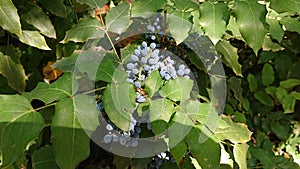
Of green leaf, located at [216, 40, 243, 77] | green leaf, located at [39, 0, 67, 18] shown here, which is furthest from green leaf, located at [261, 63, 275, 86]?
green leaf, located at [39, 0, 67, 18]

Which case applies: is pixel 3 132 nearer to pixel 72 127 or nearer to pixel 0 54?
pixel 72 127

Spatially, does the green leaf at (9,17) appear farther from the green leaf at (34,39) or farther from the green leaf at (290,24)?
the green leaf at (290,24)

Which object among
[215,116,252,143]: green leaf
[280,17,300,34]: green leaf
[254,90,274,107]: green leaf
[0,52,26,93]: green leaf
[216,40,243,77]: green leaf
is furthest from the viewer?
[254,90,274,107]: green leaf

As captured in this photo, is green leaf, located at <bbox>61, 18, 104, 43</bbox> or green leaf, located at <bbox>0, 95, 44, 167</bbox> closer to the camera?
green leaf, located at <bbox>0, 95, 44, 167</bbox>

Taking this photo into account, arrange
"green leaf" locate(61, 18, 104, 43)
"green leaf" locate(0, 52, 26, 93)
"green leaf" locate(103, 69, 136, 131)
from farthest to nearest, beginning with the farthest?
"green leaf" locate(0, 52, 26, 93)
"green leaf" locate(61, 18, 104, 43)
"green leaf" locate(103, 69, 136, 131)

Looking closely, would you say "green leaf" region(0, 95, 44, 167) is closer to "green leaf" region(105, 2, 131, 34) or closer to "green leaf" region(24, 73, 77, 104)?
"green leaf" region(24, 73, 77, 104)

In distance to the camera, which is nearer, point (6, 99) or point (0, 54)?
point (6, 99)

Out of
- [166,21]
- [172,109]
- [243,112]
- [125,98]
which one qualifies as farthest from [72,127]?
[243,112]
